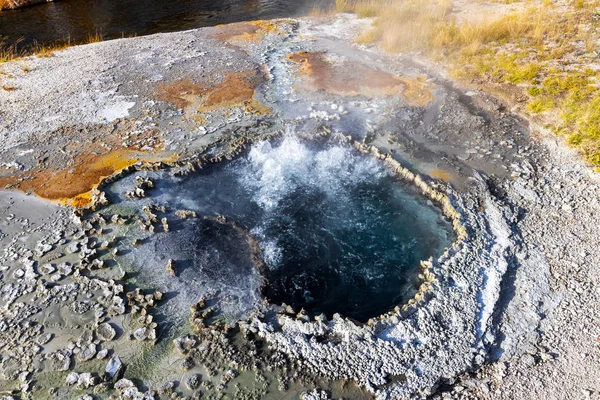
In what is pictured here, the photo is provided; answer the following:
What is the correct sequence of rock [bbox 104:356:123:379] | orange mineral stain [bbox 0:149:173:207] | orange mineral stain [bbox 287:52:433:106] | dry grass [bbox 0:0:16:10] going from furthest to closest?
dry grass [bbox 0:0:16:10] → orange mineral stain [bbox 287:52:433:106] → orange mineral stain [bbox 0:149:173:207] → rock [bbox 104:356:123:379]

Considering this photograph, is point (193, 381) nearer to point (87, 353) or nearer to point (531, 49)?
point (87, 353)

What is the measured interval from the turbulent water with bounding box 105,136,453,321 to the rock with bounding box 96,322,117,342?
1.32m

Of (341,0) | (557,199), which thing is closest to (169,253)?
(557,199)

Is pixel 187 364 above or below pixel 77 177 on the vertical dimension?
below

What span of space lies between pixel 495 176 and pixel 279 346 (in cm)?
491

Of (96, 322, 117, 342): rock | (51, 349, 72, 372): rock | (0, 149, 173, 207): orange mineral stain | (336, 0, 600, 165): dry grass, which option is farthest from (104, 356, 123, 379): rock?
(336, 0, 600, 165): dry grass

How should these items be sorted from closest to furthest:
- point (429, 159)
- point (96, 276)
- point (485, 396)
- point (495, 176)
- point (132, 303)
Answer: point (485, 396), point (132, 303), point (96, 276), point (495, 176), point (429, 159)

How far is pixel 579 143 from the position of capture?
7707 millimetres

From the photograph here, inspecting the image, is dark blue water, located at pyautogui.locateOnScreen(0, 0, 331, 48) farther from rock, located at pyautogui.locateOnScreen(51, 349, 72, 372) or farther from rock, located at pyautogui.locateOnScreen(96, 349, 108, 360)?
rock, located at pyautogui.locateOnScreen(96, 349, 108, 360)

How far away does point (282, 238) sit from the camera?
6.51 m

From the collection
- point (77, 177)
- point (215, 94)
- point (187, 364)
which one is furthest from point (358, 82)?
point (187, 364)

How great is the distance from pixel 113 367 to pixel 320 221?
3.59 m

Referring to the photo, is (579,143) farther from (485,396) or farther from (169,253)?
(169,253)

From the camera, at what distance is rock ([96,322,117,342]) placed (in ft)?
16.3
